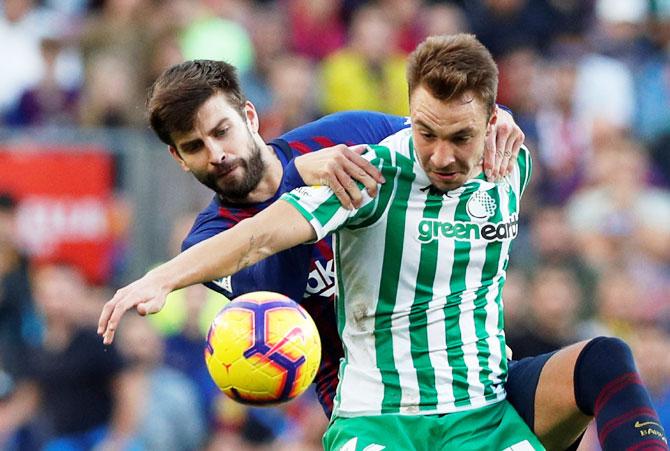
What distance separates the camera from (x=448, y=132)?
16.0 ft

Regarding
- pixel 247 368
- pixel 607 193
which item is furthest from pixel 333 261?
pixel 607 193

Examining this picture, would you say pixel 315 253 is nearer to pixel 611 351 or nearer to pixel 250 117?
pixel 250 117

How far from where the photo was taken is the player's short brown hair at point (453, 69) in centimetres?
486

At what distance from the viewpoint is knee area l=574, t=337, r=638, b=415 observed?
16.5 feet

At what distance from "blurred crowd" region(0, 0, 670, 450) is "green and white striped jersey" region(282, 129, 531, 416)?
4.49m

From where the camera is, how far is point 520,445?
17.1 feet

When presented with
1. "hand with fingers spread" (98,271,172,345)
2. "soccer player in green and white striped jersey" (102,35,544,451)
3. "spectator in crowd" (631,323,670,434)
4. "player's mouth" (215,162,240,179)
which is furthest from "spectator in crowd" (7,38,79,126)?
"hand with fingers spread" (98,271,172,345)

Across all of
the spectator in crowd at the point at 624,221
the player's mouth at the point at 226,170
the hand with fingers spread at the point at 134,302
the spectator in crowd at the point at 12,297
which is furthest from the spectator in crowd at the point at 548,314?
the hand with fingers spread at the point at 134,302

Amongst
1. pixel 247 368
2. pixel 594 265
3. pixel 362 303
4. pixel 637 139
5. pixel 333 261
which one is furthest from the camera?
pixel 637 139

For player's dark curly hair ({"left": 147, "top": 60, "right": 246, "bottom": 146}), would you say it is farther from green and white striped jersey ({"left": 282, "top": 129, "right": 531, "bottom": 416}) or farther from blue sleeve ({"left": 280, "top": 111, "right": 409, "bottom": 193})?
green and white striped jersey ({"left": 282, "top": 129, "right": 531, "bottom": 416})

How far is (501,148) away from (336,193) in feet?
2.49

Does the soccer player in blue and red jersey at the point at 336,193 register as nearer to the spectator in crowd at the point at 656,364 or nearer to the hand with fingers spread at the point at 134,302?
the hand with fingers spread at the point at 134,302

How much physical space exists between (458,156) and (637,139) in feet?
26.6

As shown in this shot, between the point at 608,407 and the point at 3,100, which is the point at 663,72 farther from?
the point at 608,407
